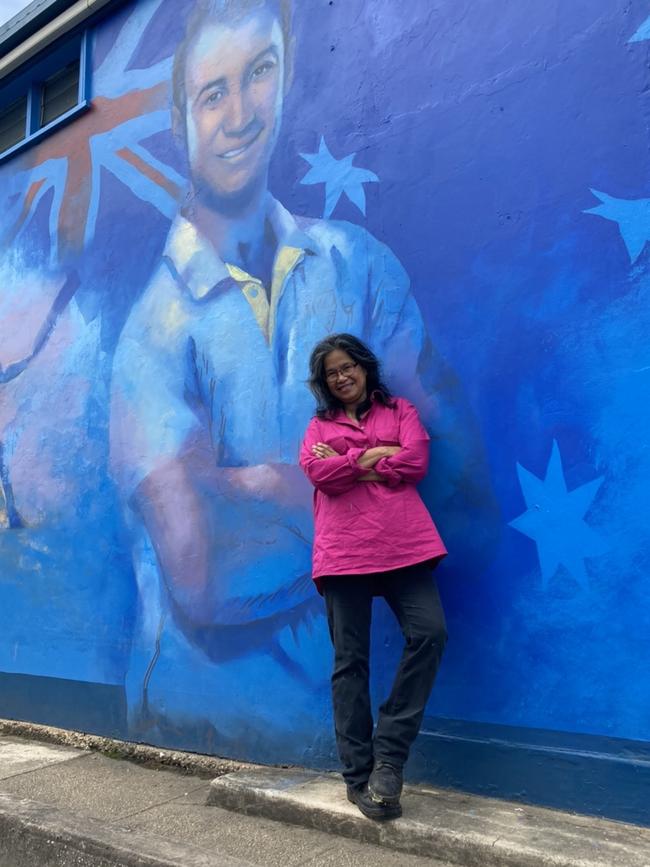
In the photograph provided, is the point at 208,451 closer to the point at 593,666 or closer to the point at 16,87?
the point at 593,666

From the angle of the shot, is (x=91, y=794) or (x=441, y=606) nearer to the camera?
(x=441, y=606)

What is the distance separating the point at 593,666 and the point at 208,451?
223cm

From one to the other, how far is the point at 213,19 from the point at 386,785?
4.10 metres

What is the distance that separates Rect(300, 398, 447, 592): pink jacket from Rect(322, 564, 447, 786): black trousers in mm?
82

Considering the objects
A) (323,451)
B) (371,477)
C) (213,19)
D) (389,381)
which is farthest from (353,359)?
(213,19)

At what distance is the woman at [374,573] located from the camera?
2.98m

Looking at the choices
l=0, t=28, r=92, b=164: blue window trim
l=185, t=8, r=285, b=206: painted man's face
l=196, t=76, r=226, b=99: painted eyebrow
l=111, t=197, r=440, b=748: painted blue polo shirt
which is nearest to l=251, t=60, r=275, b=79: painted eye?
l=185, t=8, r=285, b=206: painted man's face

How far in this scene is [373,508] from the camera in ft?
10.2

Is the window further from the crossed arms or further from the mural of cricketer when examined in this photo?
the crossed arms

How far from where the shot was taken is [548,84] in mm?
3268

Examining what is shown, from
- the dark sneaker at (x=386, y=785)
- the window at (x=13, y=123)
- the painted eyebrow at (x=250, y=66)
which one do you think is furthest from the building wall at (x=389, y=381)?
the window at (x=13, y=123)

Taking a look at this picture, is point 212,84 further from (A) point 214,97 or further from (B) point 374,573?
(B) point 374,573

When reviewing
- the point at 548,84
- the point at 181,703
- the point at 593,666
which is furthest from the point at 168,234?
the point at 593,666

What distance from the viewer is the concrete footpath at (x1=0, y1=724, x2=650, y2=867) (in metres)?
2.64
